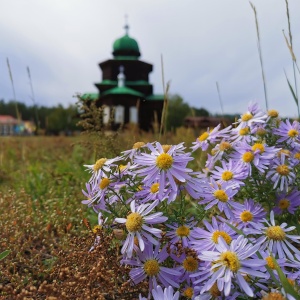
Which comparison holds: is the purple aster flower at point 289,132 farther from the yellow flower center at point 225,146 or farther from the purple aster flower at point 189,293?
the purple aster flower at point 189,293

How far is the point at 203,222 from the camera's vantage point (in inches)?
56.5

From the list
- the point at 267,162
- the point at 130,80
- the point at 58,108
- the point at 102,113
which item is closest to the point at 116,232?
the point at 267,162

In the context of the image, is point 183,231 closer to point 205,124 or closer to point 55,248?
point 55,248

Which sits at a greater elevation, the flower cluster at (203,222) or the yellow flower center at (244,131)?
the yellow flower center at (244,131)

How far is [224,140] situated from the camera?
1862 mm

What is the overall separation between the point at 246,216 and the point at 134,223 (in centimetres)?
45

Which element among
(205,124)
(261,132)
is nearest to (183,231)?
(261,132)

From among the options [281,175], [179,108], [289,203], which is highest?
[281,175]

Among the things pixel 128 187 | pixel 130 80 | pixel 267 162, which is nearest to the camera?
pixel 128 187

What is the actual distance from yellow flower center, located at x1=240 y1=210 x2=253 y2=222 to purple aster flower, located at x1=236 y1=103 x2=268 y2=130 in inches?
19.5

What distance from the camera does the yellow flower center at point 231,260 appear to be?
1.08 m

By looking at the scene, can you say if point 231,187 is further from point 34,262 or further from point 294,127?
point 34,262

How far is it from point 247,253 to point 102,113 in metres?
1.56

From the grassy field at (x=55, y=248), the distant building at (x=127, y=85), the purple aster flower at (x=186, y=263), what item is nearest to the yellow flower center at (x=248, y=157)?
the purple aster flower at (x=186, y=263)
